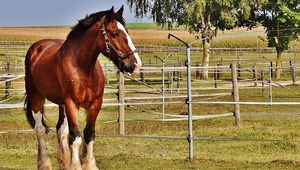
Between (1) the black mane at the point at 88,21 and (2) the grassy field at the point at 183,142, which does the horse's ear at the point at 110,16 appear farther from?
(2) the grassy field at the point at 183,142

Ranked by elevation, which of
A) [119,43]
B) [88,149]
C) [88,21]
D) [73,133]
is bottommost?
[88,149]

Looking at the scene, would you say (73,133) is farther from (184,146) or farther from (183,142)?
(183,142)

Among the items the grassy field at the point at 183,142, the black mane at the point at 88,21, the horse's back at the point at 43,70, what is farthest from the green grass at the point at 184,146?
the black mane at the point at 88,21

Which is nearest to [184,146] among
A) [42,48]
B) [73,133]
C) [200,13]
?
[42,48]

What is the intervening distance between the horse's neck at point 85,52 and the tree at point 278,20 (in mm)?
32368

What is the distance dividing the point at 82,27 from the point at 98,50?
1.24 ft

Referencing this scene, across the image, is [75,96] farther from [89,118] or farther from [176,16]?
[176,16]

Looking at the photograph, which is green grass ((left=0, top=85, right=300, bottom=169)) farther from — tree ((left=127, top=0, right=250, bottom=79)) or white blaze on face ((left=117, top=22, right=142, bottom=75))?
tree ((left=127, top=0, right=250, bottom=79))

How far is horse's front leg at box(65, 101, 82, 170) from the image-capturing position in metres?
6.75

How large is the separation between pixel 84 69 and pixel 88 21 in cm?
61

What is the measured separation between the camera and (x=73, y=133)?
6871 millimetres

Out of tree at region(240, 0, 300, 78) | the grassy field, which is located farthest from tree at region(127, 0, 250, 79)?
the grassy field

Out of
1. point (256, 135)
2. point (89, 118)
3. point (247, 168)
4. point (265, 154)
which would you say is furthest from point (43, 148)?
point (256, 135)

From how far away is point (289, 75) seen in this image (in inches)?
1581
